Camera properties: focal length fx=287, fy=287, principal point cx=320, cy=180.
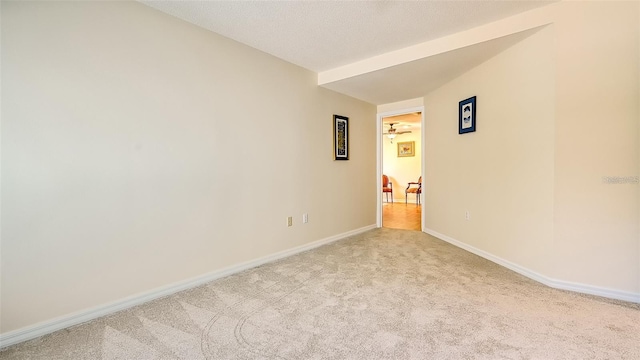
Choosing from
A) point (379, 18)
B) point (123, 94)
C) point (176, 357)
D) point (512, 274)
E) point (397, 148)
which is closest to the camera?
point (176, 357)

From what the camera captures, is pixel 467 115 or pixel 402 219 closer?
pixel 467 115

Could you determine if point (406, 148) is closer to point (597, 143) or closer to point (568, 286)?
point (597, 143)

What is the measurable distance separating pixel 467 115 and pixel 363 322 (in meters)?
2.74

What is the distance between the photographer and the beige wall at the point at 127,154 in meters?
1.72

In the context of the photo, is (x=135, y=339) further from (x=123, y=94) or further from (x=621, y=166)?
(x=621, y=166)

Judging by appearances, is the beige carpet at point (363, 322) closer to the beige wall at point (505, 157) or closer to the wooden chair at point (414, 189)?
the beige wall at point (505, 157)

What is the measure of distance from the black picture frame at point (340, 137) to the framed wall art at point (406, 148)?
4842mm

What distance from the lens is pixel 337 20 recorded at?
2.43 metres

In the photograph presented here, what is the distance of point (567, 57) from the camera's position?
2.27 meters

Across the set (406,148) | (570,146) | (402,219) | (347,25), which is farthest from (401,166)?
(347,25)

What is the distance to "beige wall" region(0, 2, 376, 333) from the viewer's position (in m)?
1.72

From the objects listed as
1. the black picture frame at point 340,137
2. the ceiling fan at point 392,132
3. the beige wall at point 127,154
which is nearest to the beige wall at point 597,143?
the black picture frame at point 340,137

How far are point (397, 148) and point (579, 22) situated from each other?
260 inches

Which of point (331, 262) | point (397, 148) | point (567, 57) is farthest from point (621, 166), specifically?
point (397, 148)
